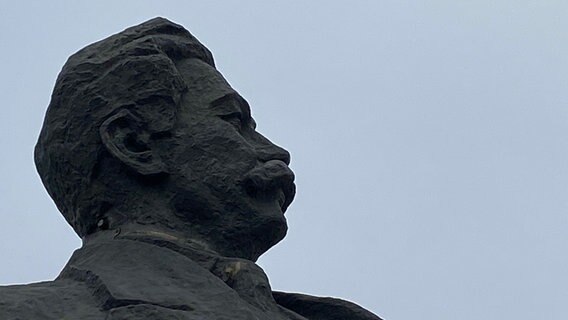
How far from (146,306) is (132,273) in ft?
1.05

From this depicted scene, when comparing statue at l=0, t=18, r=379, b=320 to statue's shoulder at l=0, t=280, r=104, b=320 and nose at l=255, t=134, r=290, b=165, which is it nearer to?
nose at l=255, t=134, r=290, b=165

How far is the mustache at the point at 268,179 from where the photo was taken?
862cm

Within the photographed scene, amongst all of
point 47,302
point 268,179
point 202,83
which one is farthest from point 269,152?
point 47,302

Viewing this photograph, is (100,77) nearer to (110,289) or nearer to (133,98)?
(133,98)

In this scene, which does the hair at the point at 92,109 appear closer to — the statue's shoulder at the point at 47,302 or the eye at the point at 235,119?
the eye at the point at 235,119

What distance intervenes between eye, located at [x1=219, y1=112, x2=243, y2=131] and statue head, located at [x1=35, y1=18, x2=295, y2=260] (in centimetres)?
1

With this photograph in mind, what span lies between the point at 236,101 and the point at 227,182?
51cm

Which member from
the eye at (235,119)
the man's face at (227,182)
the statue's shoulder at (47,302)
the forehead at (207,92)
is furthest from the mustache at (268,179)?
the statue's shoulder at (47,302)

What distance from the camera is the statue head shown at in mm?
8578

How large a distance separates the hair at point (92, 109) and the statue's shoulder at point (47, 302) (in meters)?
0.58

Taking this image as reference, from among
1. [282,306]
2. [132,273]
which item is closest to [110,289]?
[132,273]

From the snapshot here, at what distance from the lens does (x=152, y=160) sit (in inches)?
340

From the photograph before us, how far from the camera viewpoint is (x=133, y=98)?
8695 millimetres

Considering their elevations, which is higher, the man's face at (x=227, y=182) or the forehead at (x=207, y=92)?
the forehead at (x=207, y=92)
